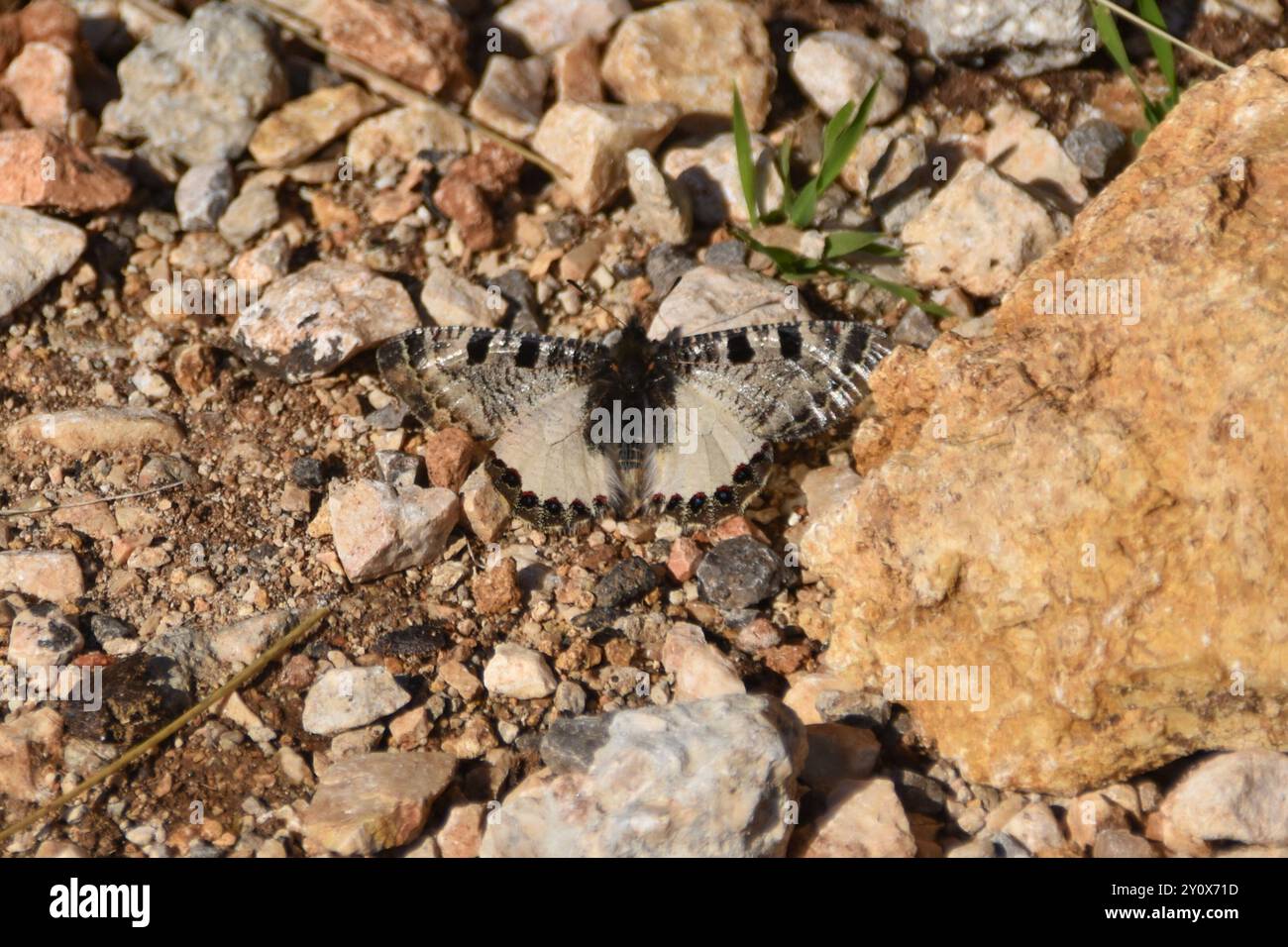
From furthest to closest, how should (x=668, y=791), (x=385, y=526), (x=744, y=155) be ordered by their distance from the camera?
(x=744, y=155)
(x=385, y=526)
(x=668, y=791)

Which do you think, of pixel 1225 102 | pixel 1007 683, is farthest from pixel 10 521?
pixel 1225 102

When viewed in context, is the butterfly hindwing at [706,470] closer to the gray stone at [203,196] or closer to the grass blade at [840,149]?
the grass blade at [840,149]

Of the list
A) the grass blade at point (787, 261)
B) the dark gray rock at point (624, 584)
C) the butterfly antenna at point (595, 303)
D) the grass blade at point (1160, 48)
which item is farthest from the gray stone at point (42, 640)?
the grass blade at point (1160, 48)

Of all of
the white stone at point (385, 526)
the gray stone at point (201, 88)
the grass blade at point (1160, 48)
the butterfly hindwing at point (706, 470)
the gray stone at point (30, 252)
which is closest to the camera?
the white stone at point (385, 526)

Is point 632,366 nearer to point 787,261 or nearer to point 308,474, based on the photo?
point 787,261

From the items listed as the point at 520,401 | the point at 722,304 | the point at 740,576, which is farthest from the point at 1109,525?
the point at 520,401

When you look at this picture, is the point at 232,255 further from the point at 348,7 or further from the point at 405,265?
the point at 348,7
